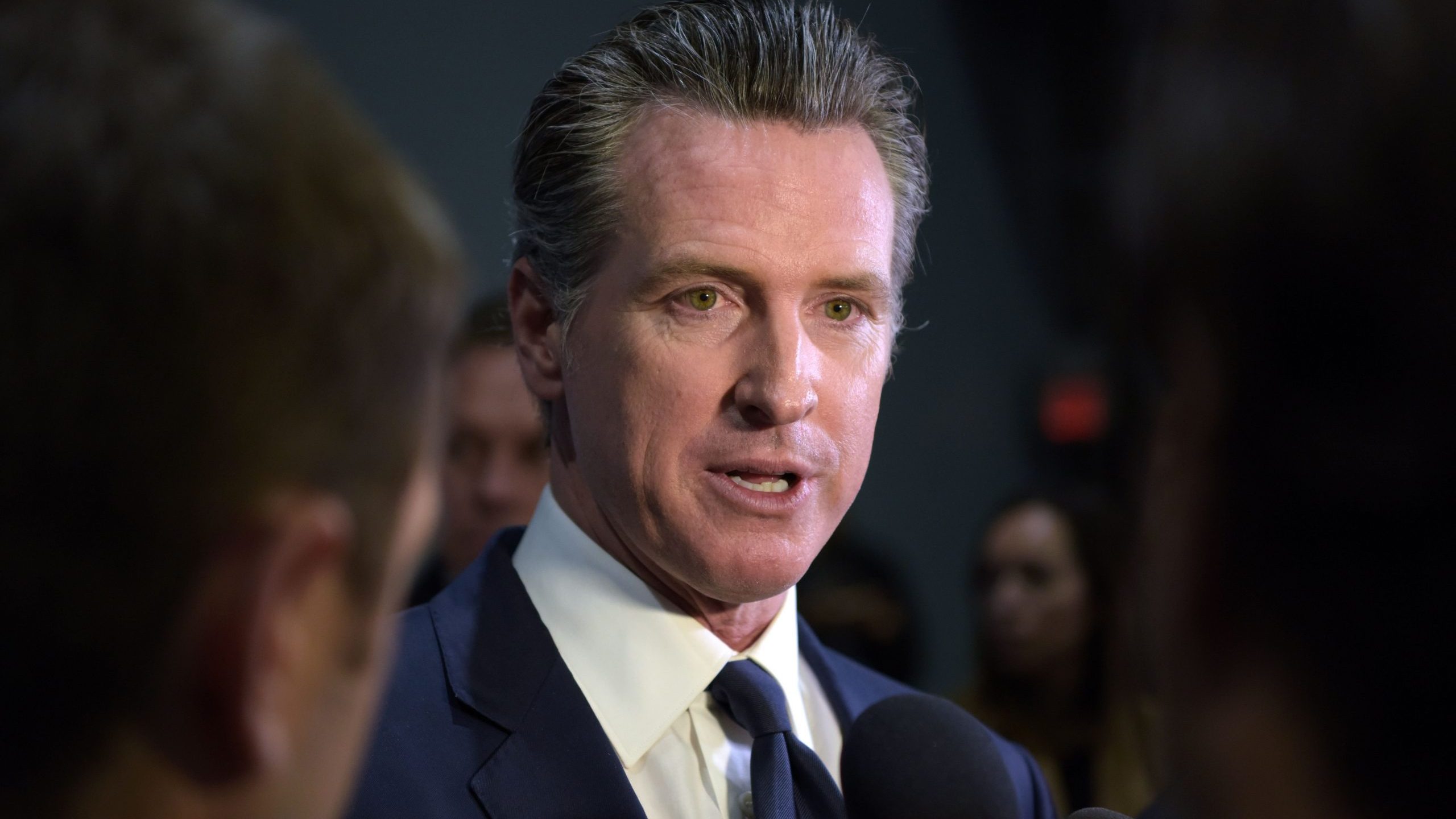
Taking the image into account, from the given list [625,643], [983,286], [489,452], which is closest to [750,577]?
[625,643]

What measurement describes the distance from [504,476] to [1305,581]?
276cm

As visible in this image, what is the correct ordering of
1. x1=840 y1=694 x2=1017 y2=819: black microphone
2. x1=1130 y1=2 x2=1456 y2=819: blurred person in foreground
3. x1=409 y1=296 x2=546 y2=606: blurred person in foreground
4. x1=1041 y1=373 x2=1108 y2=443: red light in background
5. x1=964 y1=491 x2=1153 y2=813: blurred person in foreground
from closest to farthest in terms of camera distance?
x1=1130 y1=2 x2=1456 y2=819: blurred person in foreground → x1=840 y1=694 x2=1017 y2=819: black microphone → x1=409 y1=296 x2=546 y2=606: blurred person in foreground → x1=964 y1=491 x2=1153 y2=813: blurred person in foreground → x1=1041 y1=373 x2=1108 y2=443: red light in background

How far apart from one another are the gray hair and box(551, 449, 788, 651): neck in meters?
0.25

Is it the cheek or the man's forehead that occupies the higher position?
the man's forehead

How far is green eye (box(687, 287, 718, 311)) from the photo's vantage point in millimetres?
1785

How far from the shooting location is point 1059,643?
14.1 ft

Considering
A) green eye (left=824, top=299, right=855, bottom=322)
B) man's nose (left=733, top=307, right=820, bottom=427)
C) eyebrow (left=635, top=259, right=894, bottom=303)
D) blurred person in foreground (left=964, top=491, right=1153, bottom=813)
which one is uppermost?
eyebrow (left=635, top=259, right=894, bottom=303)

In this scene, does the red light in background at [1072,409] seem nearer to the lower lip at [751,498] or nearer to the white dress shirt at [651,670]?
the white dress shirt at [651,670]

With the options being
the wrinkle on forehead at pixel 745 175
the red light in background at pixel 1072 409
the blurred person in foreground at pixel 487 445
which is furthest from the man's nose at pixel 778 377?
the red light in background at pixel 1072 409

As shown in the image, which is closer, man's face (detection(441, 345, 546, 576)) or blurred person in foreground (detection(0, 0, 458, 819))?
blurred person in foreground (detection(0, 0, 458, 819))

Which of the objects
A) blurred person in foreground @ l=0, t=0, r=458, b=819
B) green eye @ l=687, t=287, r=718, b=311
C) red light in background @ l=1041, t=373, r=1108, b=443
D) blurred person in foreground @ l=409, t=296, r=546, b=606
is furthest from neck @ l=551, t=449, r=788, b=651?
red light in background @ l=1041, t=373, r=1108, b=443

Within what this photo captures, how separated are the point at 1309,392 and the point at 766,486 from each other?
1.03m

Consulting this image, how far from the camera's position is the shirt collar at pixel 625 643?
181 centimetres

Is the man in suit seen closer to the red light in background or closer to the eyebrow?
the eyebrow
